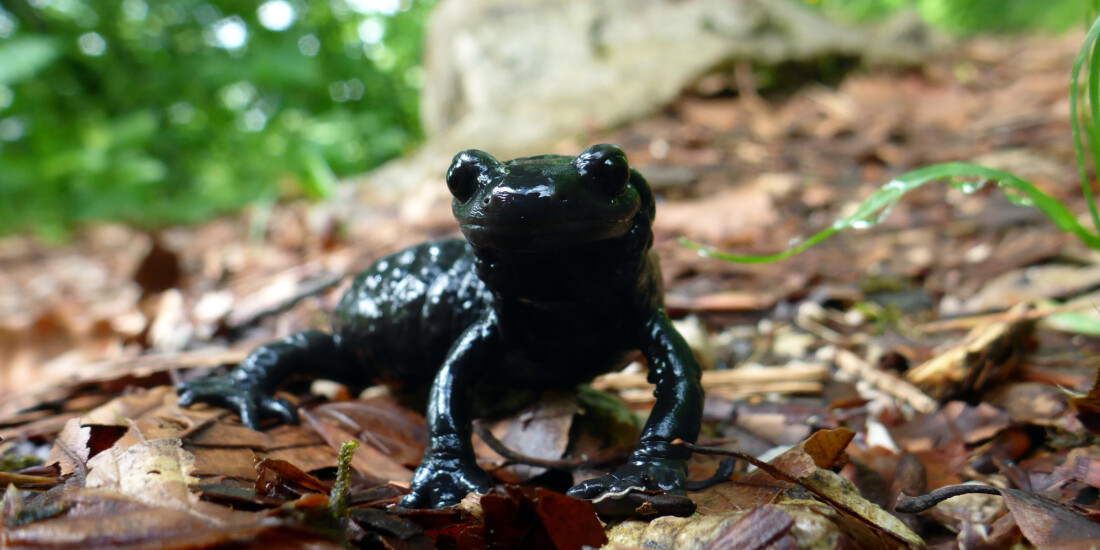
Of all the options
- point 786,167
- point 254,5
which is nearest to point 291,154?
point 254,5

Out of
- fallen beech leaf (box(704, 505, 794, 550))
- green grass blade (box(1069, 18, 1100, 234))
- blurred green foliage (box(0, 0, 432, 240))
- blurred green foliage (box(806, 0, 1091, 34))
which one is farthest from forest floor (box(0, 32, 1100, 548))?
blurred green foliage (box(806, 0, 1091, 34))

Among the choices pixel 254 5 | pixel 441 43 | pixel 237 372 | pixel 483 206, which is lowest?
pixel 237 372

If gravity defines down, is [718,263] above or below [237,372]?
below

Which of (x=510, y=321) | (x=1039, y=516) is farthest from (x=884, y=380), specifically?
(x=510, y=321)

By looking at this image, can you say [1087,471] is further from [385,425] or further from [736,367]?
[385,425]

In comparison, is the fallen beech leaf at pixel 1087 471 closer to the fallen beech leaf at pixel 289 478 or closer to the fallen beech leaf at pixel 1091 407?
the fallen beech leaf at pixel 1091 407

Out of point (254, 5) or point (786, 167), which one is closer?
point (786, 167)

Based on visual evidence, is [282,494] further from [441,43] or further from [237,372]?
[441,43]
